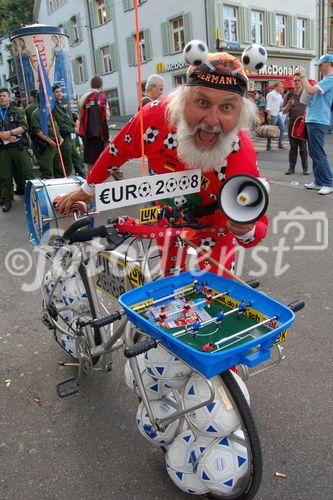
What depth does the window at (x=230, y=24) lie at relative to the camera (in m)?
21.3

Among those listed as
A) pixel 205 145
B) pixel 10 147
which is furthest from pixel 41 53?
pixel 205 145

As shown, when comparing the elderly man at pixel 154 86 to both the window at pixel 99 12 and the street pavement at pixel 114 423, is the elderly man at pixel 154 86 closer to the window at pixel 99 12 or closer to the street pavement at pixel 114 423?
the street pavement at pixel 114 423

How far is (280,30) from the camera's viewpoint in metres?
24.3

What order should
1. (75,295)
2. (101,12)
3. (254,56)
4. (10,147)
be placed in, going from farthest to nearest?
(101,12), (10,147), (75,295), (254,56)

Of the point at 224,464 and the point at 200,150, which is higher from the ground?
the point at 200,150

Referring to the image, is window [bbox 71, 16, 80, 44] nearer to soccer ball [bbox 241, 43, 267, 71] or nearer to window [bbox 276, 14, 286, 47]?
window [bbox 276, 14, 286, 47]

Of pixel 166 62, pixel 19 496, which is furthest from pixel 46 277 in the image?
pixel 166 62

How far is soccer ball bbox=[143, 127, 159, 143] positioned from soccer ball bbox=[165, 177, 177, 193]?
1.43ft

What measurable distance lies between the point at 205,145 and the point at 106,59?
28659 millimetres

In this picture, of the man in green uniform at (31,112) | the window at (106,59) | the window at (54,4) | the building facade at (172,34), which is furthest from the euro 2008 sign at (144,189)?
the window at (54,4)

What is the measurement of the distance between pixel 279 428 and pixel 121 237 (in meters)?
1.38

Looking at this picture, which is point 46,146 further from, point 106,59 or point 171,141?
point 106,59

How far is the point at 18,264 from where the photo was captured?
4.63m

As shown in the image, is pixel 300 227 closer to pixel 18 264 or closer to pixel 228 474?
pixel 18 264
